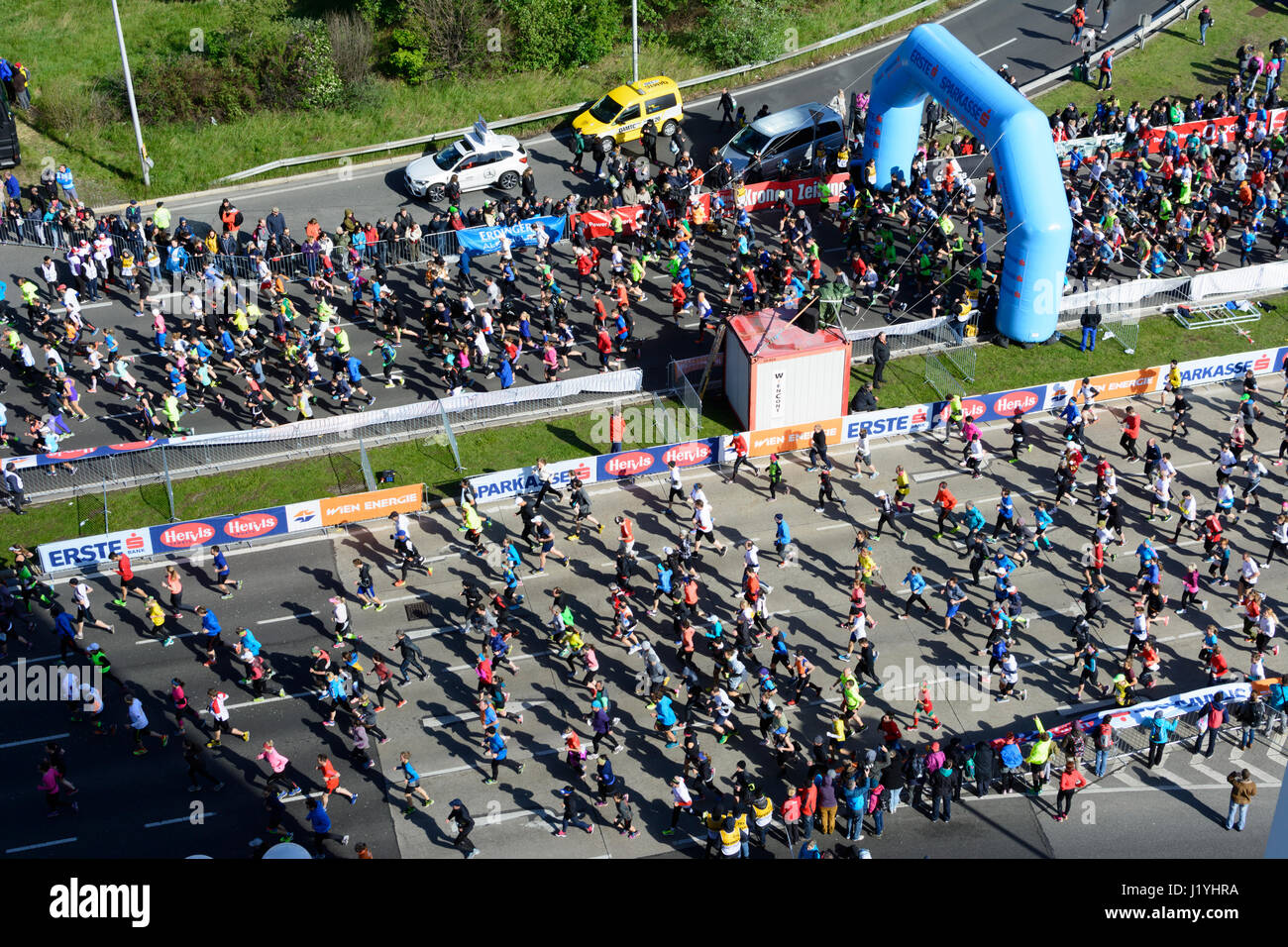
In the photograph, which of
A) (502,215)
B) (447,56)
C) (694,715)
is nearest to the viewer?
(694,715)

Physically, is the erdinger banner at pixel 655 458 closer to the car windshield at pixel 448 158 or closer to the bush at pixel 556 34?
the car windshield at pixel 448 158

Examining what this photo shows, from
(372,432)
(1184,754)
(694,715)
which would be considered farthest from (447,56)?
(1184,754)

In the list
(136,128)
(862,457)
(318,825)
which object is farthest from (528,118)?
(318,825)

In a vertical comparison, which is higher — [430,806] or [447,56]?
[447,56]

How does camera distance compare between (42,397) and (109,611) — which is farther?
(42,397)

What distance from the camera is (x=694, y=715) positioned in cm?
2956

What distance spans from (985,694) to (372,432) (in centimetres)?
1786

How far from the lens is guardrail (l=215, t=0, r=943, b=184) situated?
49.7 metres

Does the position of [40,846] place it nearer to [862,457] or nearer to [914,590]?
[914,590]

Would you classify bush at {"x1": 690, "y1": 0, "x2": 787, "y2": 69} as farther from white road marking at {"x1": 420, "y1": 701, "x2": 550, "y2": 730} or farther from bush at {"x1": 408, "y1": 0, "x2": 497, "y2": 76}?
white road marking at {"x1": 420, "y1": 701, "x2": 550, "y2": 730}

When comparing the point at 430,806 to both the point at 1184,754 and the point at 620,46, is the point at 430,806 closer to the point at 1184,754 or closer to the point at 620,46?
the point at 1184,754

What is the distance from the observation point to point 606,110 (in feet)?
165

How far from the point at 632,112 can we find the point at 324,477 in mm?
20705

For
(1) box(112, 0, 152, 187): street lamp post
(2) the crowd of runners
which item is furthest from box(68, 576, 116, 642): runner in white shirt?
(1) box(112, 0, 152, 187): street lamp post
